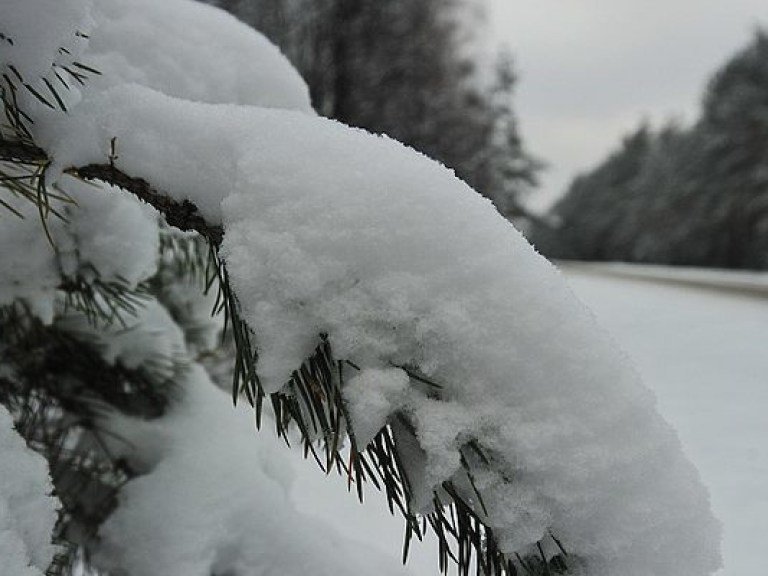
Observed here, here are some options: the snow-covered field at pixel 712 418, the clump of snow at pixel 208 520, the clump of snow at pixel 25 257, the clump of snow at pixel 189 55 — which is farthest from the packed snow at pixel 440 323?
the snow-covered field at pixel 712 418

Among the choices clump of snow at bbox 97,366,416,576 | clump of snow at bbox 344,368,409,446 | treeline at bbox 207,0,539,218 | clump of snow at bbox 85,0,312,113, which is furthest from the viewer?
treeline at bbox 207,0,539,218

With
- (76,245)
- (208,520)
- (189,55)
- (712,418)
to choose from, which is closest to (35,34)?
(189,55)

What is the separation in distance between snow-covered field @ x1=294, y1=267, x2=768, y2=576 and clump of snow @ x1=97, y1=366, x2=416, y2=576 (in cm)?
59

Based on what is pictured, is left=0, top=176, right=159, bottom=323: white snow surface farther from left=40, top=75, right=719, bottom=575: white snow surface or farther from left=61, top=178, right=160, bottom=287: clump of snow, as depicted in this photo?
left=40, top=75, right=719, bottom=575: white snow surface

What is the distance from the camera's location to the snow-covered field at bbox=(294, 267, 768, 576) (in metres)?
2.10

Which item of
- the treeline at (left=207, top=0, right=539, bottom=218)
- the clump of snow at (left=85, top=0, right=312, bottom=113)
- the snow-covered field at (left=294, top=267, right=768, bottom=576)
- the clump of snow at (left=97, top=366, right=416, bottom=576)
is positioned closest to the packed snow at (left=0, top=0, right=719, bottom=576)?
the clump of snow at (left=85, top=0, right=312, bottom=113)

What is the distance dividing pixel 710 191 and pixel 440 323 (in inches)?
1102

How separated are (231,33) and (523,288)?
96 cm

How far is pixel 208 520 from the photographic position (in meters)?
1.49

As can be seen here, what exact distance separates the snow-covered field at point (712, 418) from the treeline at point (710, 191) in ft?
58.9

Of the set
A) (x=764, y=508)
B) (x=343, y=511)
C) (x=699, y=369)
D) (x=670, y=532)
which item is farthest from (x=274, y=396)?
(x=699, y=369)

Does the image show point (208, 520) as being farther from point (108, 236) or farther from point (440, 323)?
point (440, 323)

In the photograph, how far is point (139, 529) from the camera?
1453 millimetres

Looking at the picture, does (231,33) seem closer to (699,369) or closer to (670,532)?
→ (670,532)
